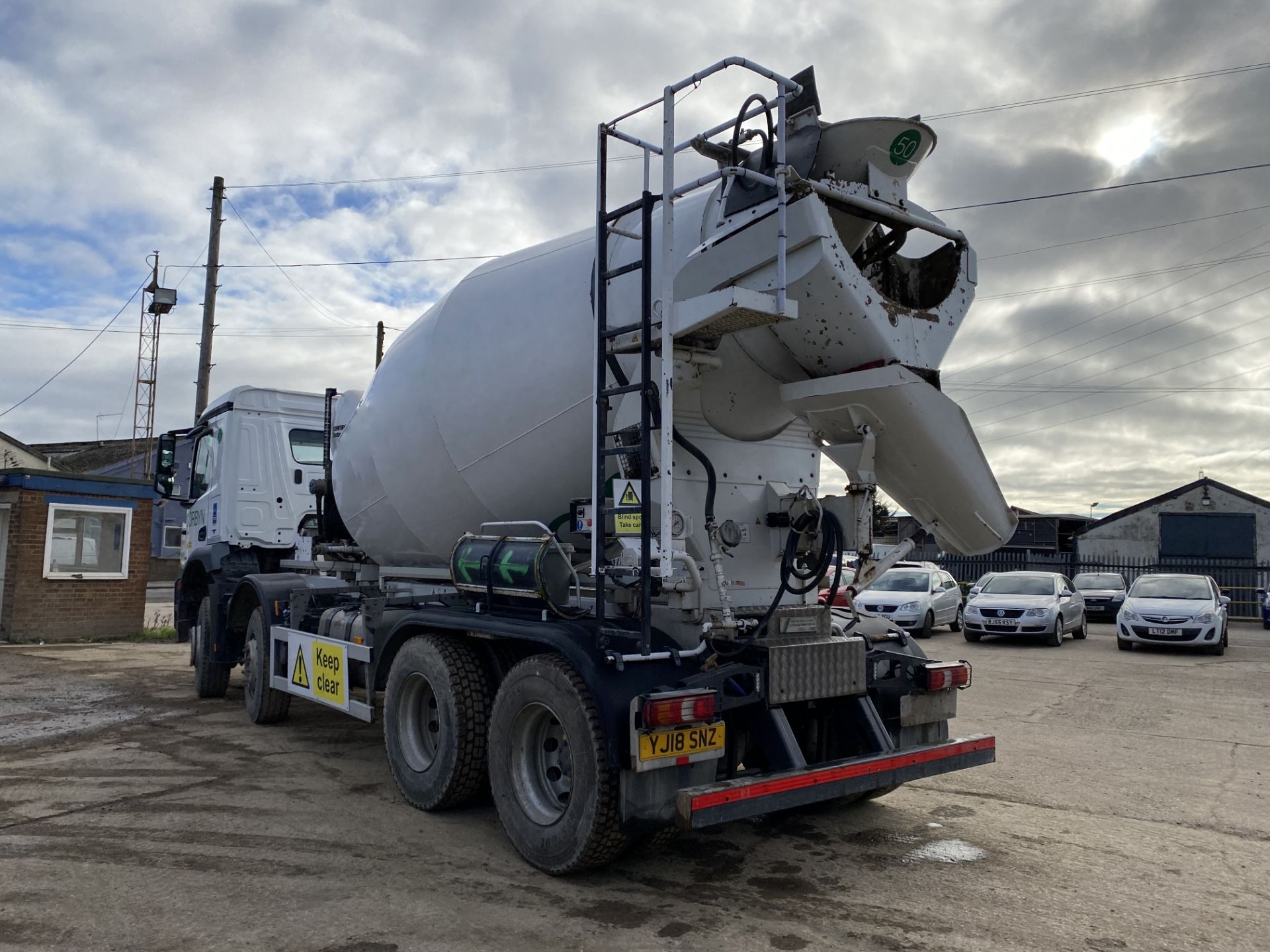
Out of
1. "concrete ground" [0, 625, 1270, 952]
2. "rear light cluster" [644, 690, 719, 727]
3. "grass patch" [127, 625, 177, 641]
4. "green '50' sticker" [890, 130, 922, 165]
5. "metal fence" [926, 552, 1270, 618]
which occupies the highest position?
"green '50' sticker" [890, 130, 922, 165]

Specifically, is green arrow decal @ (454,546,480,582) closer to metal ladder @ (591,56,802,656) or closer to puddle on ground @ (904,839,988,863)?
metal ladder @ (591,56,802,656)

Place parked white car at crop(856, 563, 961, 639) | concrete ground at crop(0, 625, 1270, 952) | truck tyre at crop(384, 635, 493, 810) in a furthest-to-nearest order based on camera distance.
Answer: parked white car at crop(856, 563, 961, 639)
truck tyre at crop(384, 635, 493, 810)
concrete ground at crop(0, 625, 1270, 952)

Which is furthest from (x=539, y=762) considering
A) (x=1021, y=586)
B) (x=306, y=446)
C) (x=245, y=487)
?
(x=1021, y=586)

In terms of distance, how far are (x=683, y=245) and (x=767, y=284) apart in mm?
644

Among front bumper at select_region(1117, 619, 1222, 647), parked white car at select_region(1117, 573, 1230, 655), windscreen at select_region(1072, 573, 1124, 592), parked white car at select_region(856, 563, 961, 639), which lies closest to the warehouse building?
windscreen at select_region(1072, 573, 1124, 592)

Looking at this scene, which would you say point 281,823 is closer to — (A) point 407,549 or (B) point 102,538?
(A) point 407,549

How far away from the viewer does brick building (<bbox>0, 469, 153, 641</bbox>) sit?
1551cm

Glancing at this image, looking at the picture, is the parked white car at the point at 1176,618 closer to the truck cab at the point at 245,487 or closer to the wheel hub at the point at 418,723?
the truck cab at the point at 245,487

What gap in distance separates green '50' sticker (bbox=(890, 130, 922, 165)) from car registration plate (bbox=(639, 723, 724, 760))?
9.55 ft

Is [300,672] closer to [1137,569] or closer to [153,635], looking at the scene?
[153,635]

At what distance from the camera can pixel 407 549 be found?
22.7 ft

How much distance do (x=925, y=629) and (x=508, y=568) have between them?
15.2 m

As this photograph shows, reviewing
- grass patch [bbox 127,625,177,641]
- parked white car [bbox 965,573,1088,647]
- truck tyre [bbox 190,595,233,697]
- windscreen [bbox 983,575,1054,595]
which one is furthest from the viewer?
windscreen [bbox 983,575,1054,595]

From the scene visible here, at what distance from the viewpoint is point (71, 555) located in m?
16.2
